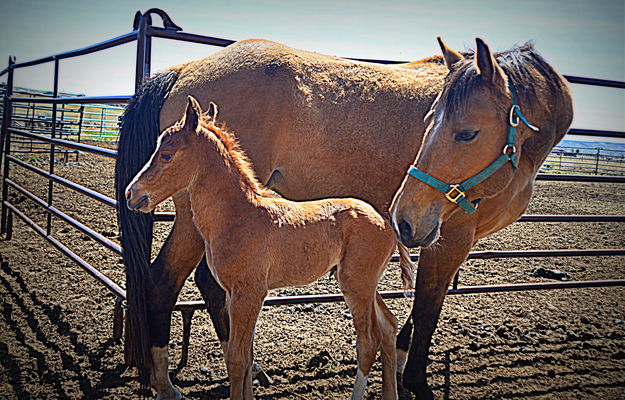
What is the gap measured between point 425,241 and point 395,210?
0.70ft

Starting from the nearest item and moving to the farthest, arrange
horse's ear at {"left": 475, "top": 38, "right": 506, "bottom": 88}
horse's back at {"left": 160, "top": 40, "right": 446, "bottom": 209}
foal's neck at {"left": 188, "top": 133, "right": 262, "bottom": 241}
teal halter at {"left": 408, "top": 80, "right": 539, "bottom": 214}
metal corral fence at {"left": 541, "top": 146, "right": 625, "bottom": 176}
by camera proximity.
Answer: horse's ear at {"left": 475, "top": 38, "right": 506, "bottom": 88}, teal halter at {"left": 408, "top": 80, "right": 539, "bottom": 214}, foal's neck at {"left": 188, "top": 133, "right": 262, "bottom": 241}, horse's back at {"left": 160, "top": 40, "right": 446, "bottom": 209}, metal corral fence at {"left": 541, "top": 146, "right": 625, "bottom": 176}

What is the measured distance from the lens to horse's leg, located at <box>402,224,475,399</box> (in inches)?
115

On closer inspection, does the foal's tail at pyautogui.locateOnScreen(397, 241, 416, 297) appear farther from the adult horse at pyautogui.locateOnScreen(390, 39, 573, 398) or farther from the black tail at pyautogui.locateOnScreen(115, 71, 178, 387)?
the black tail at pyautogui.locateOnScreen(115, 71, 178, 387)

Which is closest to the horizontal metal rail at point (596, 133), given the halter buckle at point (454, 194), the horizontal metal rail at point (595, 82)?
the horizontal metal rail at point (595, 82)

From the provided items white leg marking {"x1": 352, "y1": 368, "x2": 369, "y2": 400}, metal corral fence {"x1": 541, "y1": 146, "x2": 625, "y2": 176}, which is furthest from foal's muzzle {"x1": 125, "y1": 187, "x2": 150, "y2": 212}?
metal corral fence {"x1": 541, "y1": 146, "x2": 625, "y2": 176}

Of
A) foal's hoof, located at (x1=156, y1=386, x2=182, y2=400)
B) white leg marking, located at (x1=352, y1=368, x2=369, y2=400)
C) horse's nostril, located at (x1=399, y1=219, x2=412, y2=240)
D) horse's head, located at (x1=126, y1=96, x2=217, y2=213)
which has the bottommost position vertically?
foal's hoof, located at (x1=156, y1=386, x2=182, y2=400)

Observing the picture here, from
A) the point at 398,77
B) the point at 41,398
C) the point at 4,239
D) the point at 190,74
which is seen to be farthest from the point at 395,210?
the point at 4,239

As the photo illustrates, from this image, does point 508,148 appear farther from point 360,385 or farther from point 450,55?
point 360,385

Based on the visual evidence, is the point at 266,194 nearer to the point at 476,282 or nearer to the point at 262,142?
the point at 262,142

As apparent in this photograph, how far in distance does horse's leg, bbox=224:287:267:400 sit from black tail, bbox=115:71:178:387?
759mm

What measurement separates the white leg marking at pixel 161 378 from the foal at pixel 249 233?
2.14 feet

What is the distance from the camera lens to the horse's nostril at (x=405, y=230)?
7.36ft

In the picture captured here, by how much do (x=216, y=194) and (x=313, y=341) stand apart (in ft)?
6.04

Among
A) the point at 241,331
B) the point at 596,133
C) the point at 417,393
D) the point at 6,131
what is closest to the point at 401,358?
the point at 417,393
